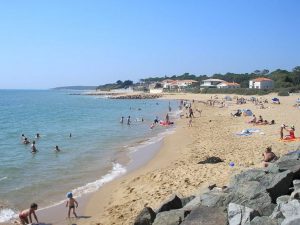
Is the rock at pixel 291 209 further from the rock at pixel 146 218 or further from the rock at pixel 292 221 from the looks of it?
the rock at pixel 146 218

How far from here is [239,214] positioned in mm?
7402

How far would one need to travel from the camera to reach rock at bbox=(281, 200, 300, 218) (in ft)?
22.8

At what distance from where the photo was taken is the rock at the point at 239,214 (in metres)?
7.25

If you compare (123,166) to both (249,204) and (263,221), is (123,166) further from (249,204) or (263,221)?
(263,221)

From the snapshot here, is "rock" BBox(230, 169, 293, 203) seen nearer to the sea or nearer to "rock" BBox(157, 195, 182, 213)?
"rock" BBox(157, 195, 182, 213)

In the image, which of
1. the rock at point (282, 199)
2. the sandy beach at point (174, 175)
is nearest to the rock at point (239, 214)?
the rock at point (282, 199)

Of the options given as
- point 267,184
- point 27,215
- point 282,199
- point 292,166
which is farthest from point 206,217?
point 27,215

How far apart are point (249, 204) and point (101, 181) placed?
965 centimetres

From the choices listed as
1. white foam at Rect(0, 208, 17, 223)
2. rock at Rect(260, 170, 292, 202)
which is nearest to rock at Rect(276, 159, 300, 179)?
rock at Rect(260, 170, 292, 202)

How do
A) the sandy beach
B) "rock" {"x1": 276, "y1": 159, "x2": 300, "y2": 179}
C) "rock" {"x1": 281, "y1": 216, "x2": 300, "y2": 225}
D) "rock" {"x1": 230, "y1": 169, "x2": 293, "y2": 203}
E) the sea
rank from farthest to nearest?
the sea
the sandy beach
"rock" {"x1": 276, "y1": 159, "x2": 300, "y2": 179}
"rock" {"x1": 230, "y1": 169, "x2": 293, "y2": 203}
"rock" {"x1": 281, "y1": 216, "x2": 300, "y2": 225}

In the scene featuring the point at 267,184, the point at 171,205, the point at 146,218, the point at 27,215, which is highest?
the point at 267,184

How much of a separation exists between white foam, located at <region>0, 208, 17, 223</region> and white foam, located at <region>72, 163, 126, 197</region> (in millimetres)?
2481

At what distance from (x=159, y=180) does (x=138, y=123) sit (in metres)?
28.5

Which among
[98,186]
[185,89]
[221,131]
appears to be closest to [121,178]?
[98,186]
